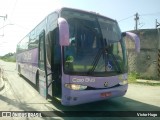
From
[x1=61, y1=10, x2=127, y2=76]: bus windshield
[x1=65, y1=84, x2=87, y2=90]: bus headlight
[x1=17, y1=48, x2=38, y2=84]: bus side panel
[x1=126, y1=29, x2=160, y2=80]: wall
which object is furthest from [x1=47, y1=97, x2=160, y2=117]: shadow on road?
[x1=126, y1=29, x2=160, y2=80]: wall

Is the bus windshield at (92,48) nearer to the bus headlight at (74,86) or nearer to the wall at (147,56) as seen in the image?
the bus headlight at (74,86)

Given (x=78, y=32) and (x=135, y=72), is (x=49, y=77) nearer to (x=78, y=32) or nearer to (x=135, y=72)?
(x=78, y=32)

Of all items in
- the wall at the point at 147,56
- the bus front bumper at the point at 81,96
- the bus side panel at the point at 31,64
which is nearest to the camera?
the bus front bumper at the point at 81,96

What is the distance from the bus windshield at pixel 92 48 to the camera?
26.6ft

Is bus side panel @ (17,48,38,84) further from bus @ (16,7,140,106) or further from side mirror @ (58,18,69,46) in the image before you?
side mirror @ (58,18,69,46)

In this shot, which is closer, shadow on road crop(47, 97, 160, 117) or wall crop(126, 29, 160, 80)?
shadow on road crop(47, 97, 160, 117)

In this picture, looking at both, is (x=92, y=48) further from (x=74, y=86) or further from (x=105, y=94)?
(x=105, y=94)

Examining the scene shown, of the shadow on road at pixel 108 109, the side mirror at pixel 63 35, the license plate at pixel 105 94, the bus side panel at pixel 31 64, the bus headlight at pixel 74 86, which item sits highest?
the side mirror at pixel 63 35

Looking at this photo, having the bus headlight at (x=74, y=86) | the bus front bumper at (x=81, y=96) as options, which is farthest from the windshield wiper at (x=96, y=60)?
the bus front bumper at (x=81, y=96)

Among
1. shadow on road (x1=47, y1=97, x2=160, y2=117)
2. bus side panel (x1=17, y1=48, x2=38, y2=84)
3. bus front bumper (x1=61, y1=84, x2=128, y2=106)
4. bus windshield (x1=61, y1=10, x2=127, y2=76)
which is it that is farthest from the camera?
bus side panel (x1=17, y1=48, x2=38, y2=84)

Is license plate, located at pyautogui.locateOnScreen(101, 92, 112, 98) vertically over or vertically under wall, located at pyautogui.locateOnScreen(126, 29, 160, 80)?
under

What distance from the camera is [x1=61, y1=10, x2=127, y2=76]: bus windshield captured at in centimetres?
811

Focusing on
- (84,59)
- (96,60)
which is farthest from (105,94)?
(84,59)

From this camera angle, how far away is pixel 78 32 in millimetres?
8508
